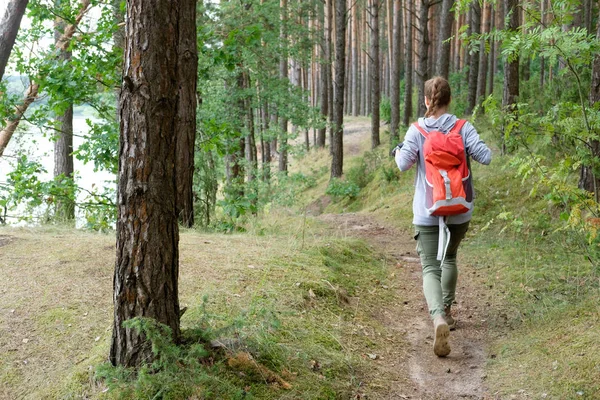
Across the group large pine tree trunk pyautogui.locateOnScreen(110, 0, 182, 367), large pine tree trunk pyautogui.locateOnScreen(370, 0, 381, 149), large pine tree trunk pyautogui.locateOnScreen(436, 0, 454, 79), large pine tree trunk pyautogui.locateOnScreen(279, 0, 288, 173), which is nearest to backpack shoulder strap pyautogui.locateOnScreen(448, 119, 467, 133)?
large pine tree trunk pyautogui.locateOnScreen(110, 0, 182, 367)

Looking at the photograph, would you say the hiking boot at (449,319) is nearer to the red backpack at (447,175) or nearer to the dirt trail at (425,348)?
the dirt trail at (425,348)

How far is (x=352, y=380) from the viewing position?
12.3ft

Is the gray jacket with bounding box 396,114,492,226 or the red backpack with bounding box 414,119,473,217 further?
the gray jacket with bounding box 396,114,492,226

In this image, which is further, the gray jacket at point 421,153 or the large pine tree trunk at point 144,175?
the gray jacket at point 421,153

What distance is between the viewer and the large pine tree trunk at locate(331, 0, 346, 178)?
16.1 metres

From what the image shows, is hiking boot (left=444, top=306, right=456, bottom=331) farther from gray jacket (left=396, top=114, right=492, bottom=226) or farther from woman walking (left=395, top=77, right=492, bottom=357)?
gray jacket (left=396, top=114, right=492, bottom=226)

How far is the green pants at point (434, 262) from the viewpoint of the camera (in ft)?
14.6

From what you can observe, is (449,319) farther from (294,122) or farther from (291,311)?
(294,122)

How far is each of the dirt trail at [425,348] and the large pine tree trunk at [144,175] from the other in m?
1.73

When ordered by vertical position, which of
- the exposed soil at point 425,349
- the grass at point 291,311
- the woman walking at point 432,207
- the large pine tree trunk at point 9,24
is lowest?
the exposed soil at point 425,349

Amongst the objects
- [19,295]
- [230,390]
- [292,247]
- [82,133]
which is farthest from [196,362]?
[82,133]

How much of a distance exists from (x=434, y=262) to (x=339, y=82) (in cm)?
1294

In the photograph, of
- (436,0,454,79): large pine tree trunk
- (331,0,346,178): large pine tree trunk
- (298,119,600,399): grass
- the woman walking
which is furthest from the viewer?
(331,0,346,178): large pine tree trunk

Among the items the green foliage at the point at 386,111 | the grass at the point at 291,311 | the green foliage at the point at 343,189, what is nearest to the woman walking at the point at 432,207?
the grass at the point at 291,311
